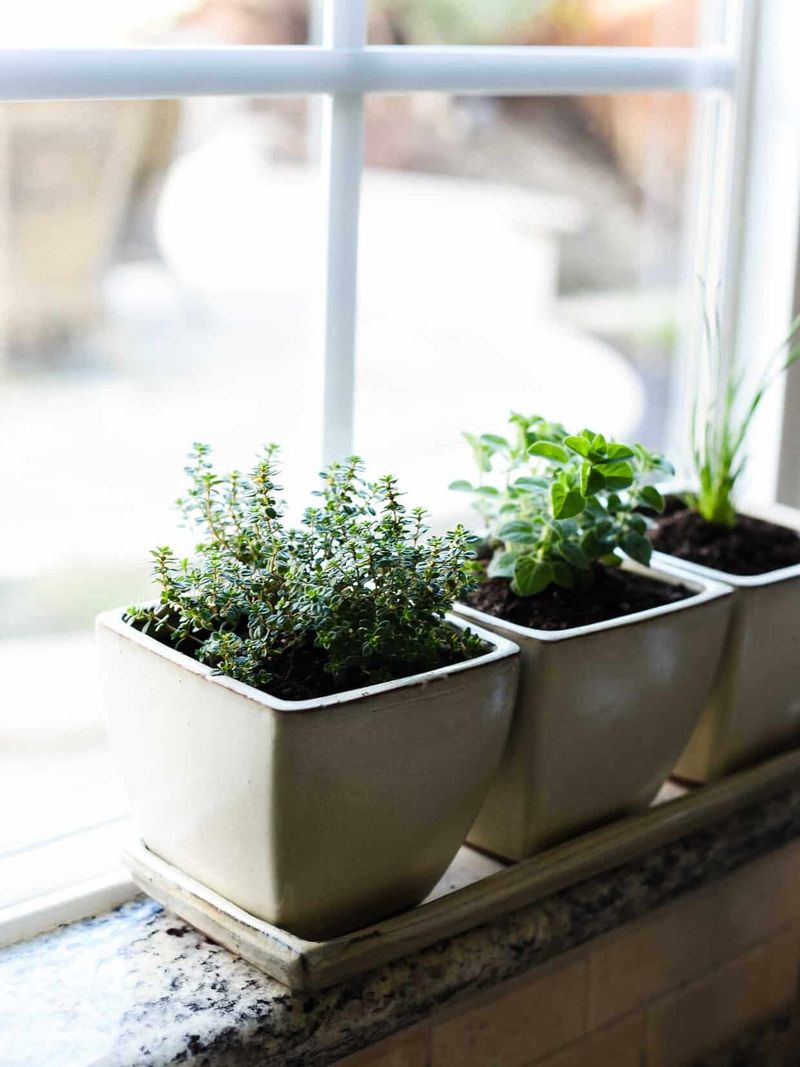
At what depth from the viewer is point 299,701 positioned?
0.82 meters

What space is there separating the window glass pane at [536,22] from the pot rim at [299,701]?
0.55 m

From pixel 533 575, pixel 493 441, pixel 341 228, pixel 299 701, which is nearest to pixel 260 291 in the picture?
pixel 341 228

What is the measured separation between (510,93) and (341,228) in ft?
0.71

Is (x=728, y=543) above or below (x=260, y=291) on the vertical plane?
below

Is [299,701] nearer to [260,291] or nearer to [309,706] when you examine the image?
[309,706]

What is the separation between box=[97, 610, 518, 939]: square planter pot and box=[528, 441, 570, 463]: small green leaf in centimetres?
15

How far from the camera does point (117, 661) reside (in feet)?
2.95

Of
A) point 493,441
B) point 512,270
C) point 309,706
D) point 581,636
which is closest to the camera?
point 309,706

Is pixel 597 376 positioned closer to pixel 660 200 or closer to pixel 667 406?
pixel 667 406

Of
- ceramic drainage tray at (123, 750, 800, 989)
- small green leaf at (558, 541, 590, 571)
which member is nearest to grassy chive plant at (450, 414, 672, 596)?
small green leaf at (558, 541, 590, 571)

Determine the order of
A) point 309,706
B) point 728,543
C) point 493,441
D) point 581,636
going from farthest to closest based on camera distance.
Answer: point 728,543, point 493,441, point 581,636, point 309,706

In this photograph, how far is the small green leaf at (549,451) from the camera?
3.27 feet

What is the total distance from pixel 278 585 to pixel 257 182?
0.52m

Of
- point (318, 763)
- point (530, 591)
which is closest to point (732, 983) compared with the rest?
point (530, 591)
